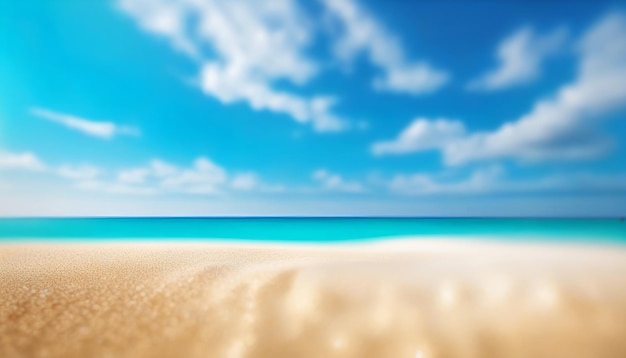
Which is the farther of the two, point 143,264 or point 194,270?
point 143,264

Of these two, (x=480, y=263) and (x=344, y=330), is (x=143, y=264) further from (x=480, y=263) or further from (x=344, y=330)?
(x=480, y=263)

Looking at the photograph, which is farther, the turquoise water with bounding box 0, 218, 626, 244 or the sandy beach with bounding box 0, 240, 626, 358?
the turquoise water with bounding box 0, 218, 626, 244

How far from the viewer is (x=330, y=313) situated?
196 inches

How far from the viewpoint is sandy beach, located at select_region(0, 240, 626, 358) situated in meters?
4.21

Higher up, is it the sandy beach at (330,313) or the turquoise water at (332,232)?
the sandy beach at (330,313)

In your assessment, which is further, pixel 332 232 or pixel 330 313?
pixel 332 232

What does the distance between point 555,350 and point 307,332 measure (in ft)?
12.4

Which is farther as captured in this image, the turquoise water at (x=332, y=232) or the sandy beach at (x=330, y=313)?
the turquoise water at (x=332, y=232)

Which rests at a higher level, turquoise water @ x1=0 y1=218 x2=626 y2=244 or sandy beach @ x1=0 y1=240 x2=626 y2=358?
sandy beach @ x1=0 y1=240 x2=626 y2=358

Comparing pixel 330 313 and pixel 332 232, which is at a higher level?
pixel 330 313

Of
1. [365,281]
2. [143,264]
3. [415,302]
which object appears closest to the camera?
[415,302]

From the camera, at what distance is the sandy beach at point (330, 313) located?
421 cm

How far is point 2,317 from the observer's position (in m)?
5.13

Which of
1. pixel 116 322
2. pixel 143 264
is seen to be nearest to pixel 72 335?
pixel 116 322
